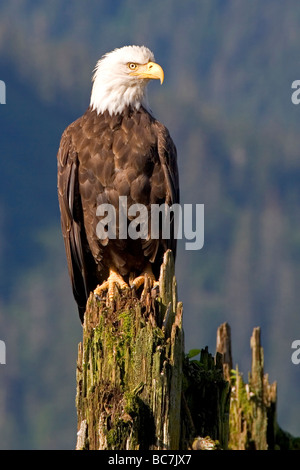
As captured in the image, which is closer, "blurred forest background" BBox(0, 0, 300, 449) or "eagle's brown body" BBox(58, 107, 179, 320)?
"eagle's brown body" BBox(58, 107, 179, 320)

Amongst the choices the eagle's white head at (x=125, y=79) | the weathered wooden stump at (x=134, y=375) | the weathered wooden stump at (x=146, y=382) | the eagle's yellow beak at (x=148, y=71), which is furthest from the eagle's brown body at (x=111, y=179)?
the weathered wooden stump at (x=134, y=375)

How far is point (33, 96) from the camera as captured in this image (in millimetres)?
176625

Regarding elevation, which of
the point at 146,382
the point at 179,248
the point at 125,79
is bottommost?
the point at 146,382

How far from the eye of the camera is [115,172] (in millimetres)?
9289

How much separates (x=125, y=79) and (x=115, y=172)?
3.75ft

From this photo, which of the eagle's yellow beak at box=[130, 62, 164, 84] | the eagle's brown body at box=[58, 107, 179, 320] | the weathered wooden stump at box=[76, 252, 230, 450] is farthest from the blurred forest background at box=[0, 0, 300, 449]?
the weathered wooden stump at box=[76, 252, 230, 450]

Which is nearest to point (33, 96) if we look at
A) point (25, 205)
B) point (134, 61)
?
point (25, 205)

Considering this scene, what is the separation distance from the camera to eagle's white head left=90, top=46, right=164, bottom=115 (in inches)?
384

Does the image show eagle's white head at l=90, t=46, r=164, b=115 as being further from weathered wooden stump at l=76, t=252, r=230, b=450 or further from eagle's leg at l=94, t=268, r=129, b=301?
weathered wooden stump at l=76, t=252, r=230, b=450

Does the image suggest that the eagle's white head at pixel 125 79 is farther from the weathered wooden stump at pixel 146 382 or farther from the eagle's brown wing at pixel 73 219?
the weathered wooden stump at pixel 146 382

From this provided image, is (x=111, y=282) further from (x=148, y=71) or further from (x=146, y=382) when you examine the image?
(x=146, y=382)

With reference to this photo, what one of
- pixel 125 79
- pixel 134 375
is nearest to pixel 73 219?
pixel 125 79

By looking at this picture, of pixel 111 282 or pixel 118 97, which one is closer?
pixel 111 282
